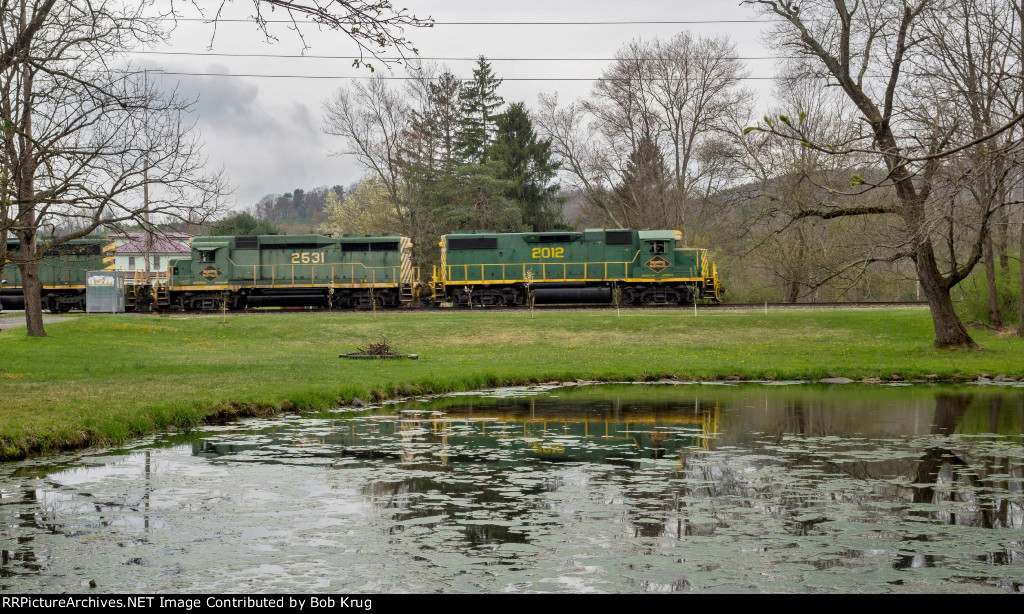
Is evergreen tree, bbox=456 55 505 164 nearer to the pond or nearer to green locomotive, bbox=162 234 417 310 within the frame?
green locomotive, bbox=162 234 417 310

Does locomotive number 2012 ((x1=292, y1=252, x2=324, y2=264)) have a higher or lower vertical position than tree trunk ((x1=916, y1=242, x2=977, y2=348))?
higher

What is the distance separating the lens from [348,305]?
4650cm

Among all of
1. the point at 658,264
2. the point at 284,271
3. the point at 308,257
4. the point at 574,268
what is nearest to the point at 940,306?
the point at 658,264

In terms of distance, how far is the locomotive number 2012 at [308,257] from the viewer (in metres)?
45.8

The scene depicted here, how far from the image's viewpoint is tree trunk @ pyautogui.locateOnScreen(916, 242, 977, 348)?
2664cm

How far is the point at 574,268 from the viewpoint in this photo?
45.2m

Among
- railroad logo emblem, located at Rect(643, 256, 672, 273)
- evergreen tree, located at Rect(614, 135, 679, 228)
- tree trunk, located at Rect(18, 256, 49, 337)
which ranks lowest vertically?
tree trunk, located at Rect(18, 256, 49, 337)

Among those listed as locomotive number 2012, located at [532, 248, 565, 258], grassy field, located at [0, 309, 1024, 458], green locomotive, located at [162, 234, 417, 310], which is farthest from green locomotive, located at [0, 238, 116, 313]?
locomotive number 2012, located at [532, 248, 565, 258]

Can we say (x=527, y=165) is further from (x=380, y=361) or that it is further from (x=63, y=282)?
(x=380, y=361)

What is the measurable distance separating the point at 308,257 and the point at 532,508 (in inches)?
1512

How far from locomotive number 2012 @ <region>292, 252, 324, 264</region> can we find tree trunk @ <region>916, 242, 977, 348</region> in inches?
1130

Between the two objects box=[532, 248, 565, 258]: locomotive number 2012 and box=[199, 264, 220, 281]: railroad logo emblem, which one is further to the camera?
box=[199, 264, 220, 281]: railroad logo emblem

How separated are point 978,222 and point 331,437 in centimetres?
1789
